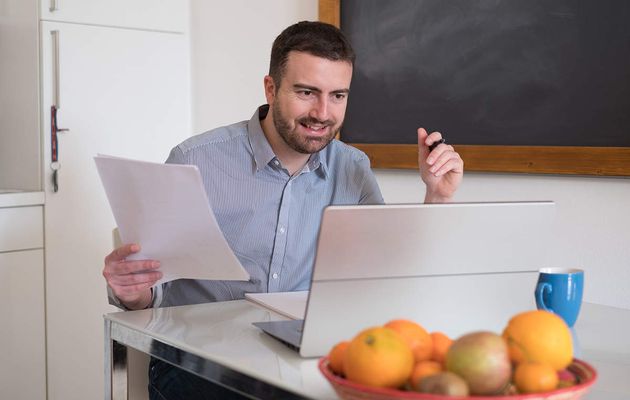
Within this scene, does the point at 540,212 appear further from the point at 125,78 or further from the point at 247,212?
the point at 125,78

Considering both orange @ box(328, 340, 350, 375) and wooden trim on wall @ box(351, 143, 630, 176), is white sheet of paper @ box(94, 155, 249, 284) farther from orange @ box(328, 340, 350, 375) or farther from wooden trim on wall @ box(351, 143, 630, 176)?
wooden trim on wall @ box(351, 143, 630, 176)

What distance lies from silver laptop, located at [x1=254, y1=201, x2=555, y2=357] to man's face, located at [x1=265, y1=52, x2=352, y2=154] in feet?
2.28

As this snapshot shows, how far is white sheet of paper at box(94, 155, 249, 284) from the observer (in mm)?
1240

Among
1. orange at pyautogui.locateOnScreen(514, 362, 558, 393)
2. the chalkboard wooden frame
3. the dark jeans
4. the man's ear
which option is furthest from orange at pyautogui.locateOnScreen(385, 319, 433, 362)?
the chalkboard wooden frame

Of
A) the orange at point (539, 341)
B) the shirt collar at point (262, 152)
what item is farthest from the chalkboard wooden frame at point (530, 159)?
the orange at point (539, 341)

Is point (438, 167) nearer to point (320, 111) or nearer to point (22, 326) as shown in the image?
point (320, 111)

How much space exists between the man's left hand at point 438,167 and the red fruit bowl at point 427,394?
3.02 feet

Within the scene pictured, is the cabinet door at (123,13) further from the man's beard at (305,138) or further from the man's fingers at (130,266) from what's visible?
the man's fingers at (130,266)

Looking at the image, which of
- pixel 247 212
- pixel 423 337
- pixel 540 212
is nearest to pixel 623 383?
pixel 540 212

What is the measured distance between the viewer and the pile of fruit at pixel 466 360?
0.79 meters

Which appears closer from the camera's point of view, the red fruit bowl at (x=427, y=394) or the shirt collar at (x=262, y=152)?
the red fruit bowl at (x=427, y=394)

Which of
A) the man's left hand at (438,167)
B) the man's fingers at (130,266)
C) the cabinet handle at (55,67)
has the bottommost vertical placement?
the man's fingers at (130,266)

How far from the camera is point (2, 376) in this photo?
2.78 m

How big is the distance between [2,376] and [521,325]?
2.31 metres
